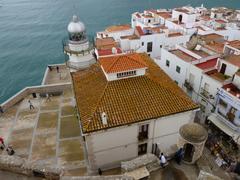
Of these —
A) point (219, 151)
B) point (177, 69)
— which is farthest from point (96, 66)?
point (219, 151)

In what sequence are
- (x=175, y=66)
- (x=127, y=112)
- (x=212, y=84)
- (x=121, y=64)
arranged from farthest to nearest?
1. (x=175, y=66)
2. (x=212, y=84)
3. (x=121, y=64)
4. (x=127, y=112)

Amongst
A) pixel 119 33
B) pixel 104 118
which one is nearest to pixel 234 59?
pixel 104 118

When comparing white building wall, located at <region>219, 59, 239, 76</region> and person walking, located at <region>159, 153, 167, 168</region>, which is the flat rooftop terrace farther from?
person walking, located at <region>159, 153, 167, 168</region>

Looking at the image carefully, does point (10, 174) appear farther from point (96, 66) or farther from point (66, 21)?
point (66, 21)

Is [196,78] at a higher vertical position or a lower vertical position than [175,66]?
lower

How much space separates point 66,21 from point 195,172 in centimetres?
12697

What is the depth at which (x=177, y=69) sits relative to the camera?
40062 mm

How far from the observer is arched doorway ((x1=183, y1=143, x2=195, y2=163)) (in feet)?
56.1

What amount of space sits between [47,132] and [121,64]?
47.1ft

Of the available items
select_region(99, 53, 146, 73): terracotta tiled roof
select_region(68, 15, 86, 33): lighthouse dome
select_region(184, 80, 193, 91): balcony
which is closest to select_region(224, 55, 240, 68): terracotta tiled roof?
select_region(184, 80, 193, 91): balcony

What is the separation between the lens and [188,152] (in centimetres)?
1767

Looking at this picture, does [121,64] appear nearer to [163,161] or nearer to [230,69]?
[163,161]

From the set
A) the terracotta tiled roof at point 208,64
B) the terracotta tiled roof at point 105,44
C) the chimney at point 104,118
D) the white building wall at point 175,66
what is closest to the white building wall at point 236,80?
the terracotta tiled roof at point 208,64

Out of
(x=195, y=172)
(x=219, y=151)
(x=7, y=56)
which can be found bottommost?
(x=7, y=56)
